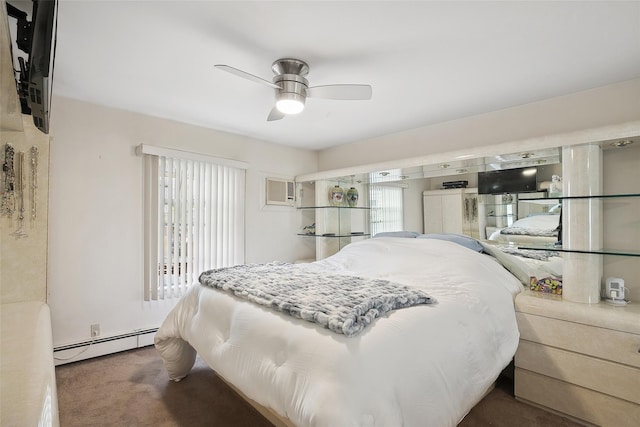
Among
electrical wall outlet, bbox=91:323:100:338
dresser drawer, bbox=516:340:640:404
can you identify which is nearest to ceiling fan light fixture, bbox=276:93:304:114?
dresser drawer, bbox=516:340:640:404

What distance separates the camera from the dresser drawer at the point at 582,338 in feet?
5.82

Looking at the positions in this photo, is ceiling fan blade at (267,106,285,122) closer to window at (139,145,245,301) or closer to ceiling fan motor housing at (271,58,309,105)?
ceiling fan motor housing at (271,58,309,105)

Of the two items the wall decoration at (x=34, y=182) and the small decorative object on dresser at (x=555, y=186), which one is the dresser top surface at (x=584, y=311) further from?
the wall decoration at (x=34, y=182)

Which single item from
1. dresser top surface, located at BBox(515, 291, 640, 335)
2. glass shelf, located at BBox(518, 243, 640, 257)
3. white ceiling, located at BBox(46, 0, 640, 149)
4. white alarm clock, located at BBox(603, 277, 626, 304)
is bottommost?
dresser top surface, located at BBox(515, 291, 640, 335)

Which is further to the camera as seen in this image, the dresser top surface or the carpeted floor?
the carpeted floor

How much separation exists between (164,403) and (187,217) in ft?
5.94

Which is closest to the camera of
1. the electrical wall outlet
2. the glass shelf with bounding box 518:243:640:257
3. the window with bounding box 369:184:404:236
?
the glass shelf with bounding box 518:243:640:257

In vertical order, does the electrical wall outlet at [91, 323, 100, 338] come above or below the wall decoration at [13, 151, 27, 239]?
below

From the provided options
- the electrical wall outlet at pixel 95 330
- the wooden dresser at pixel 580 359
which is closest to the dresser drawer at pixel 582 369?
the wooden dresser at pixel 580 359

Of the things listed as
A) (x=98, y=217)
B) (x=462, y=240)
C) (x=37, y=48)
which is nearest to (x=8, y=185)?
(x=98, y=217)

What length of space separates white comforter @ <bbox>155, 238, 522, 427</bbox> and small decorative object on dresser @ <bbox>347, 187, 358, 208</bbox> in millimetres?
1921

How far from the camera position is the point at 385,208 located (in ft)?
12.4

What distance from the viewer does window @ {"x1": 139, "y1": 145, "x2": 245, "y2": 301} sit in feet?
10.2

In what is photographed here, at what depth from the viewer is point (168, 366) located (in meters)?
2.35
